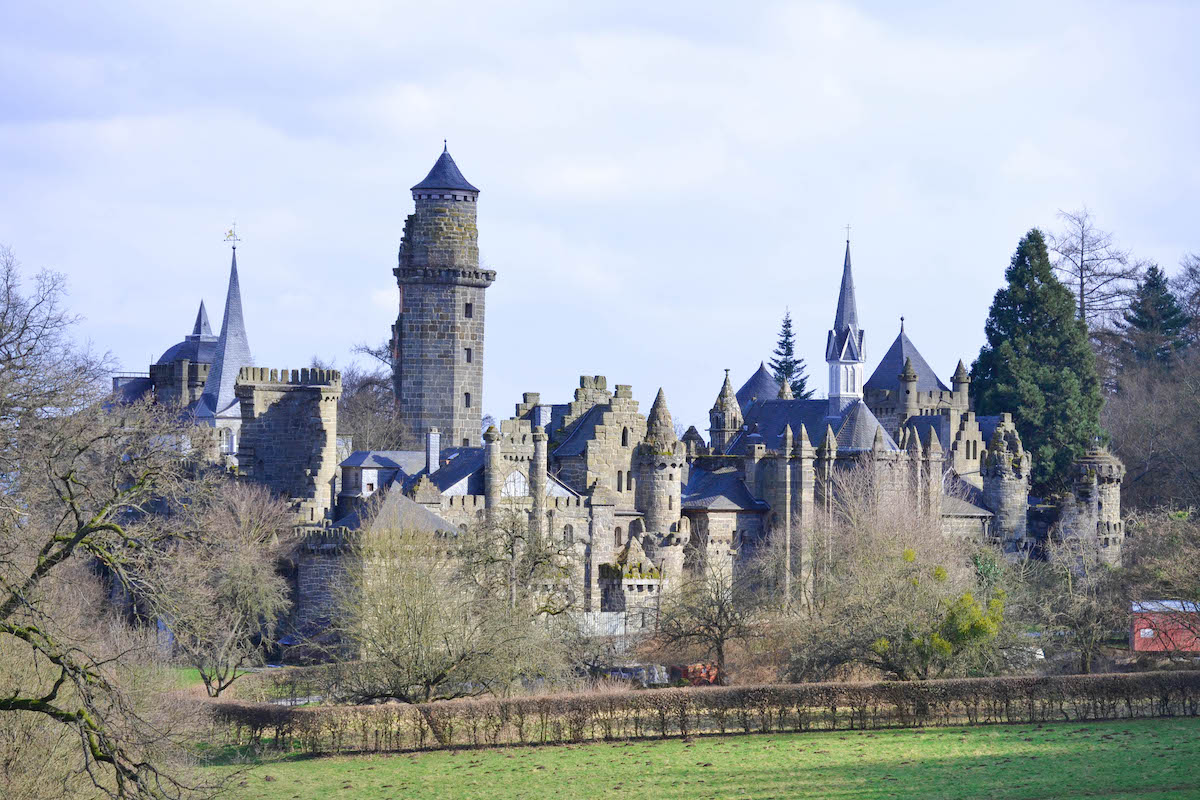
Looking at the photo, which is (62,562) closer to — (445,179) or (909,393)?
(445,179)

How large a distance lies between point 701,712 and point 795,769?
20.7ft

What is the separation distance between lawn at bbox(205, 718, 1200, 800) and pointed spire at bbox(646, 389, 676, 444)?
23.9 metres

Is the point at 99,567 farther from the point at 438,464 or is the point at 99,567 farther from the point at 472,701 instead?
the point at 472,701

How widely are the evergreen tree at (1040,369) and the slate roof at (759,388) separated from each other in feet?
33.7

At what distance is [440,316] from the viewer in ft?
250

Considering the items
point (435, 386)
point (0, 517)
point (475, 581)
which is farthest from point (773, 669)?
point (0, 517)

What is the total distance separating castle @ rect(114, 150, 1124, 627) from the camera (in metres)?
63.2

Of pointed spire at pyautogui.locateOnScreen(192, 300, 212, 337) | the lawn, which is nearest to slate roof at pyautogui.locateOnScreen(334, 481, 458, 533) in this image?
the lawn

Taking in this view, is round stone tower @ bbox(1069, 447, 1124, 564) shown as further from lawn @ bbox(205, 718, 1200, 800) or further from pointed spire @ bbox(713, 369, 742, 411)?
lawn @ bbox(205, 718, 1200, 800)

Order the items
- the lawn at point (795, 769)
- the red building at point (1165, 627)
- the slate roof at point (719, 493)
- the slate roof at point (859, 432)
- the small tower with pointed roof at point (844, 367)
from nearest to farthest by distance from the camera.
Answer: the lawn at point (795, 769)
the red building at point (1165, 627)
the slate roof at point (719, 493)
the slate roof at point (859, 432)
the small tower with pointed roof at point (844, 367)

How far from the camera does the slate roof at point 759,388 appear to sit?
289 feet

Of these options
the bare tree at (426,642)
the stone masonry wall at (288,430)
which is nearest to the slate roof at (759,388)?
the stone masonry wall at (288,430)

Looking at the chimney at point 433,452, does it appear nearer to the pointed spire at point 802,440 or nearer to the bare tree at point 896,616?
the pointed spire at point 802,440

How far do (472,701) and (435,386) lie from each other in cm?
3390
